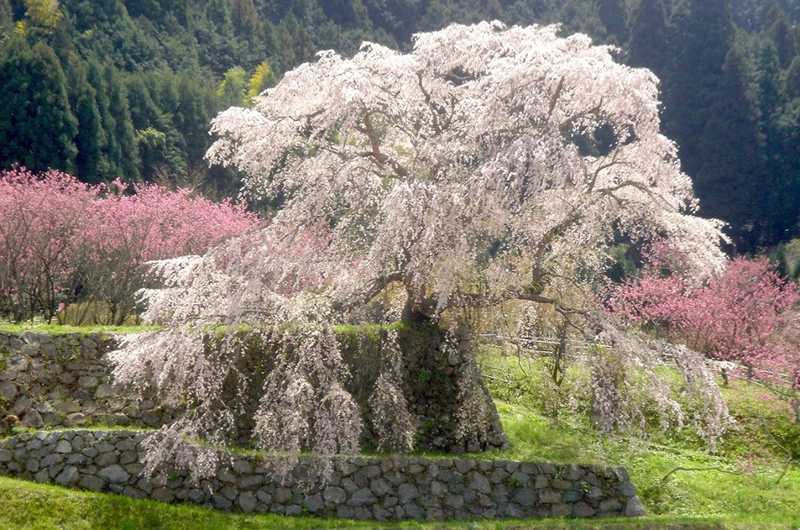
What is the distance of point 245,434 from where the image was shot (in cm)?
1074

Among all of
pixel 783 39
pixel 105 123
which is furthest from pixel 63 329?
pixel 783 39

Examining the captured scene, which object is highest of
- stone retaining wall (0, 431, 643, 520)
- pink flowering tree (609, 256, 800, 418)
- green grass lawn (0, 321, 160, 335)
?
A: pink flowering tree (609, 256, 800, 418)

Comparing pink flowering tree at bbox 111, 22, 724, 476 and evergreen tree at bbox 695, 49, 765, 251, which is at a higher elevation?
evergreen tree at bbox 695, 49, 765, 251

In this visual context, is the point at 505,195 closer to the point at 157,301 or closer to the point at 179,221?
the point at 157,301

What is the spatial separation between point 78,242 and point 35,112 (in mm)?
13273

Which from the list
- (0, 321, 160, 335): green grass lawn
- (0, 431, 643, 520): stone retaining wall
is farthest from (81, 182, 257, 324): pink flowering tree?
(0, 431, 643, 520): stone retaining wall

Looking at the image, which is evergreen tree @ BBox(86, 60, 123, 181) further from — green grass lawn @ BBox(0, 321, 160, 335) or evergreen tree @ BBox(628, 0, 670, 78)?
evergreen tree @ BBox(628, 0, 670, 78)

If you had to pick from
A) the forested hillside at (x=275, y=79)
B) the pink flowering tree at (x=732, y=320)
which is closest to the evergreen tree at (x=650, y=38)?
the forested hillside at (x=275, y=79)

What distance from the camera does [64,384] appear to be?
35.8ft

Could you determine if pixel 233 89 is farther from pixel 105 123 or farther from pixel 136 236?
pixel 136 236

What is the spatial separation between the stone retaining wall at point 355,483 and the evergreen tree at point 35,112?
67.8ft

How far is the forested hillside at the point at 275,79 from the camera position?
30.5 meters

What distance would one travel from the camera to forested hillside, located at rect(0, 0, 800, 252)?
3053 cm

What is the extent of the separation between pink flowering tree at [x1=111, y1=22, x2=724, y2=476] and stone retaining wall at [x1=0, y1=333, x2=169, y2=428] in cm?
104
